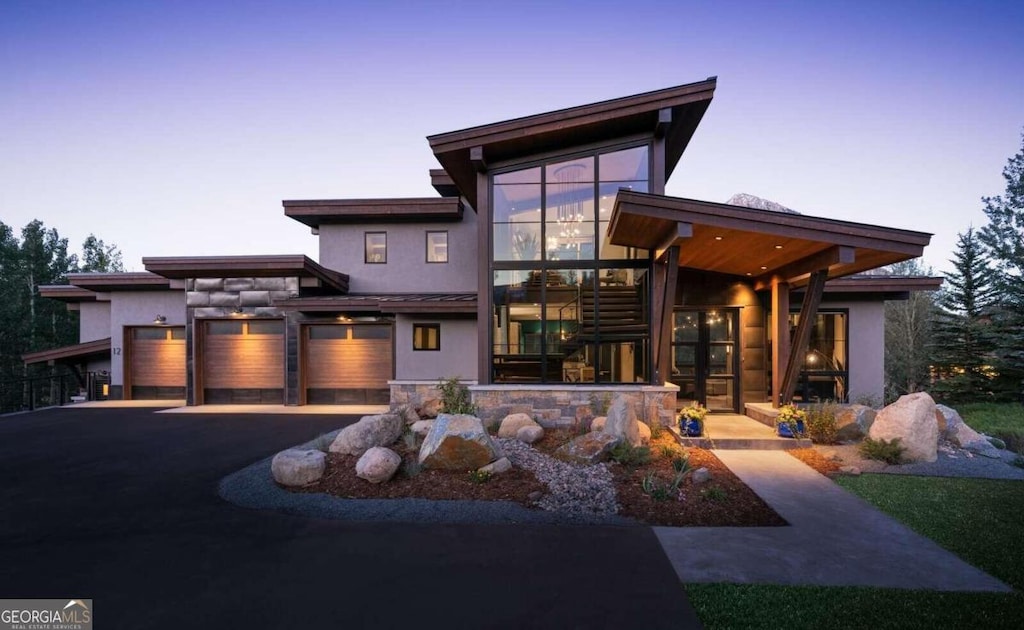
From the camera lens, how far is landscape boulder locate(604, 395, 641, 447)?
6727 millimetres

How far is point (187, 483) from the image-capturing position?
234 inches

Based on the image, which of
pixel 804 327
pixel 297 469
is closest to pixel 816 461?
pixel 804 327

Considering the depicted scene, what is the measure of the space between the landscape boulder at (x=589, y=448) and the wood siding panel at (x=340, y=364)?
26.9 feet

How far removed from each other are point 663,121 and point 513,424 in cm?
689

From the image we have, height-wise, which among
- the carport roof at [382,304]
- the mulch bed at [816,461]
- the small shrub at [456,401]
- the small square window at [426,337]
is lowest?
the mulch bed at [816,461]

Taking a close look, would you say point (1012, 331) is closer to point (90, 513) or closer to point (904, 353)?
point (904, 353)

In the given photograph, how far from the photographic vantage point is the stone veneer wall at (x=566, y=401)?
846 cm

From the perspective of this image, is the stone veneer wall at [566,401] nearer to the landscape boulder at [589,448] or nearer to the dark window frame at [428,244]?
the landscape boulder at [589,448]

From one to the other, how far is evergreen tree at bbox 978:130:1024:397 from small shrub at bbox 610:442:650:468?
1602 cm

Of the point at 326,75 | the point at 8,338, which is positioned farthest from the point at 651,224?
the point at 8,338

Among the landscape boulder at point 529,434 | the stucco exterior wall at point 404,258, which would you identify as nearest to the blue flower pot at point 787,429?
the landscape boulder at point 529,434

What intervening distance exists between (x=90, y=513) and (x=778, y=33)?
68.5 ft

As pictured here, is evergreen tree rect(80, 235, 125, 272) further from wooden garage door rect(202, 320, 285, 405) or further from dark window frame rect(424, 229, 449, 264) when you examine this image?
dark window frame rect(424, 229, 449, 264)

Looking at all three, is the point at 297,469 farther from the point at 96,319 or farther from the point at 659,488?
the point at 96,319
